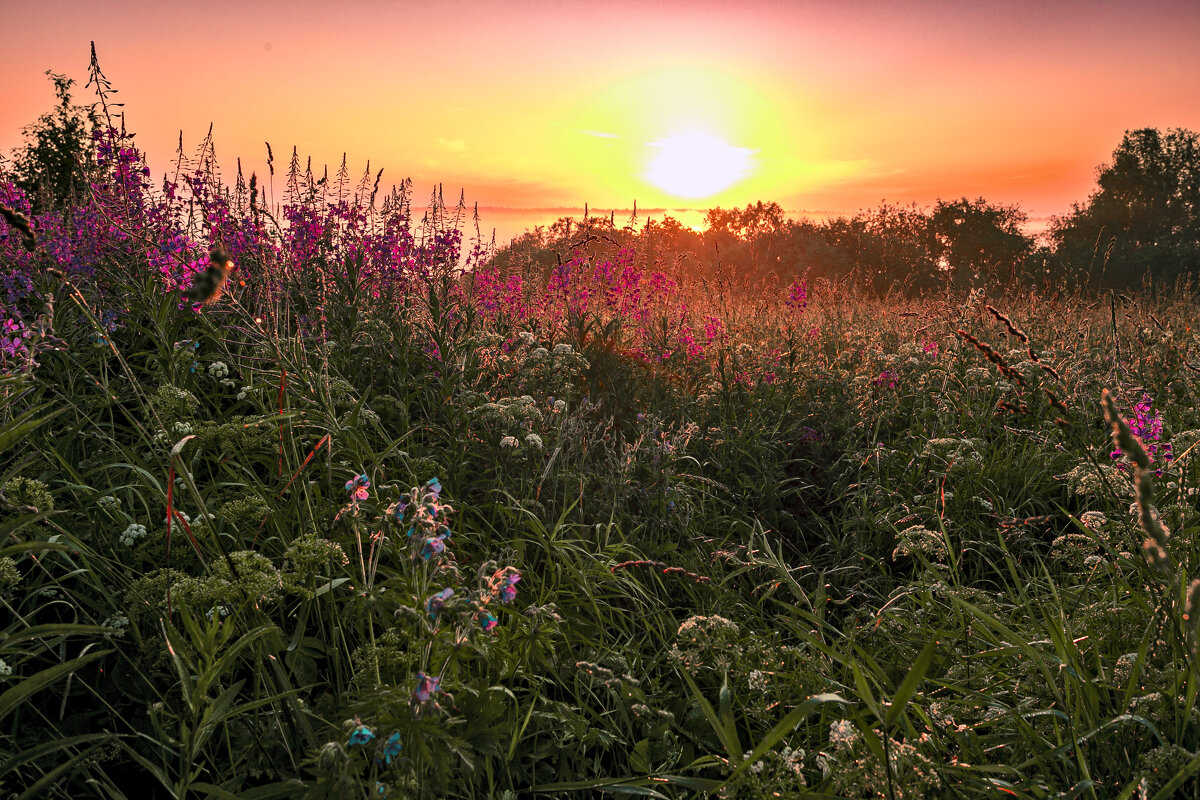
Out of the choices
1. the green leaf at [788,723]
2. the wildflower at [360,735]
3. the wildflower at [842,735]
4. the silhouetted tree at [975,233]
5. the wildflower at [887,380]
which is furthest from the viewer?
the silhouetted tree at [975,233]

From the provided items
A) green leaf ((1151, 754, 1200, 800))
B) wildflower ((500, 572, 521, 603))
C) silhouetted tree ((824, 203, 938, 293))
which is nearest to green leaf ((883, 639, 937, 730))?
green leaf ((1151, 754, 1200, 800))

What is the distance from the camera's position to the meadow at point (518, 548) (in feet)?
5.08

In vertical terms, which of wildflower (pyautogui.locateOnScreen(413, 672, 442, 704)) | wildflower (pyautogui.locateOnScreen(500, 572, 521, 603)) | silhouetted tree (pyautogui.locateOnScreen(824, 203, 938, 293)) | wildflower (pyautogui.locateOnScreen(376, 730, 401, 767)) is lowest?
wildflower (pyautogui.locateOnScreen(376, 730, 401, 767))

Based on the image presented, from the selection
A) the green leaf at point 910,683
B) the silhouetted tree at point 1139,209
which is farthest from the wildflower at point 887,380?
the silhouetted tree at point 1139,209

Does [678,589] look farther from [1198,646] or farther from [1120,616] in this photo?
[1198,646]

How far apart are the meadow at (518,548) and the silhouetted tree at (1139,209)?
29706 millimetres

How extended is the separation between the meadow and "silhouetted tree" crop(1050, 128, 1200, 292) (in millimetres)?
29706

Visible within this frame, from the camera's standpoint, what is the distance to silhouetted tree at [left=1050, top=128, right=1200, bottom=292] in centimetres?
2836

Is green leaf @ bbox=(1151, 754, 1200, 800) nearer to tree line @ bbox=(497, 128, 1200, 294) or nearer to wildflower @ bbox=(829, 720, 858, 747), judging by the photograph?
wildflower @ bbox=(829, 720, 858, 747)

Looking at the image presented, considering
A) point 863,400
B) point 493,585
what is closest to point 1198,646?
point 493,585

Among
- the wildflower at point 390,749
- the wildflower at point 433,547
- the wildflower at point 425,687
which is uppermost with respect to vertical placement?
the wildflower at point 433,547

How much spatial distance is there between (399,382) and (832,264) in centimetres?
2612

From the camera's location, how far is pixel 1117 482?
6.95 ft

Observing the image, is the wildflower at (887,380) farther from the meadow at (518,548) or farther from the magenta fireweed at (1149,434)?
the magenta fireweed at (1149,434)
